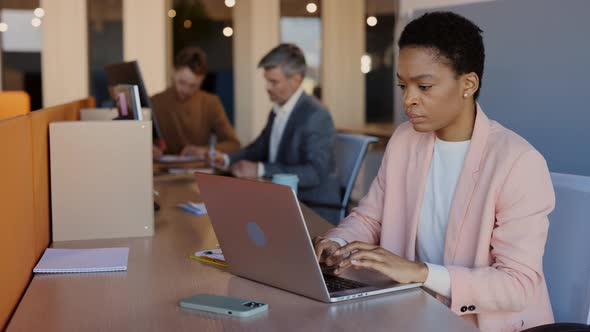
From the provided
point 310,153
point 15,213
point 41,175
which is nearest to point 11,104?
point 310,153

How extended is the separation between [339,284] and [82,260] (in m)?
0.71

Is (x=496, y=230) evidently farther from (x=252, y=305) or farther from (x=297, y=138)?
(x=297, y=138)

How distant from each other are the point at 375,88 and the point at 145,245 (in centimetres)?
660

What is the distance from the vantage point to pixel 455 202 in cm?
195

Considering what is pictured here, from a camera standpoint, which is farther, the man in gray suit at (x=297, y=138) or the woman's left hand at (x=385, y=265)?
the man in gray suit at (x=297, y=138)

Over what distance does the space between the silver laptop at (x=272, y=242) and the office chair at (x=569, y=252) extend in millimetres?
377

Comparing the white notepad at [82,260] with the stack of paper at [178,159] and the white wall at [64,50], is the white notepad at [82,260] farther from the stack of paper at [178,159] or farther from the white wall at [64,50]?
the white wall at [64,50]

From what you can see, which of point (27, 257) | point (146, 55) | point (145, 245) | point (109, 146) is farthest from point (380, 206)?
point (146, 55)

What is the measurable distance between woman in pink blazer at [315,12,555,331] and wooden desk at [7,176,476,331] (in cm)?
15

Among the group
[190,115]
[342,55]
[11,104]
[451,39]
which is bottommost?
[190,115]

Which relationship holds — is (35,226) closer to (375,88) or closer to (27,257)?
(27,257)

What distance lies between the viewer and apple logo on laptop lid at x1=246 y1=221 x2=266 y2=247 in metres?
1.66

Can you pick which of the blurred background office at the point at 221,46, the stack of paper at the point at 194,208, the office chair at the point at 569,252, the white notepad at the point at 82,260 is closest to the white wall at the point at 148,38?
the blurred background office at the point at 221,46

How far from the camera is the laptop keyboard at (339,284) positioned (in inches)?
66.3
